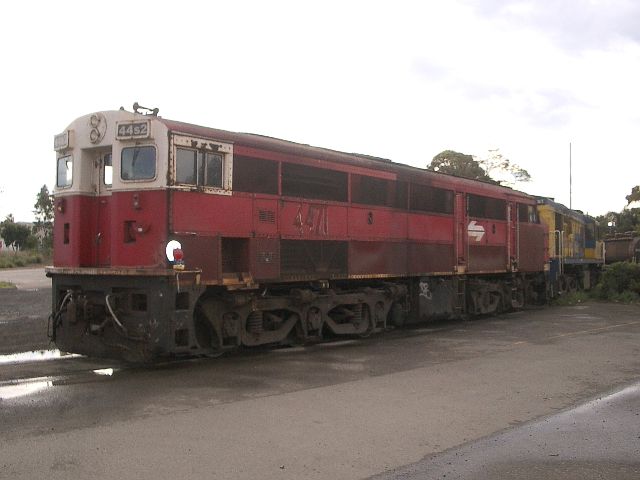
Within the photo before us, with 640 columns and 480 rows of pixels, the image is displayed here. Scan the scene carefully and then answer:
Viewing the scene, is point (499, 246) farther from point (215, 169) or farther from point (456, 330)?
point (215, 169)

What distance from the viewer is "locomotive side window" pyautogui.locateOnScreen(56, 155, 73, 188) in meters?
10.3

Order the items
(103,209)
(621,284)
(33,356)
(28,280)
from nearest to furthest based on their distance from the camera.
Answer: (103,209)
(33,356)
(621,284)
(28,280)

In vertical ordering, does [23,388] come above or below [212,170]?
below

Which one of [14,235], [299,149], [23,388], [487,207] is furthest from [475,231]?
[14,235]

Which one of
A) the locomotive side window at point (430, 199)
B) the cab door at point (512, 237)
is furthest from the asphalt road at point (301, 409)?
the cab door at point (512, 237)

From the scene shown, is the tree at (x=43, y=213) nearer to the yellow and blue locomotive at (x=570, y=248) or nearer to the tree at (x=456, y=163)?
the tree at (x=456, y=163)

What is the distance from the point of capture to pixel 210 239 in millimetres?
9695

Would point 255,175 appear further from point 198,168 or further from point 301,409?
point 301,409

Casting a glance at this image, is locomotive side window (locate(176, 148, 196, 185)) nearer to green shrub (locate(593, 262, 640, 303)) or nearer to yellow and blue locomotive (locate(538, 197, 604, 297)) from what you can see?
yellow and blue locomotive (locate(538, 197, 604, 297))

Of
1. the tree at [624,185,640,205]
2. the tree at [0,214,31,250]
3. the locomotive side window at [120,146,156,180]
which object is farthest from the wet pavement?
the tree at [0,214,31,250]

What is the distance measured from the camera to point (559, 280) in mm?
Answer: 22391

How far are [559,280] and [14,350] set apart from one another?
1822 cm

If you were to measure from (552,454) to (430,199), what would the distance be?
10003 millimetres

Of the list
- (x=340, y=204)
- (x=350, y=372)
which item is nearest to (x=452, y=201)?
(x=340, y=204)
